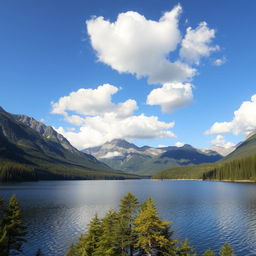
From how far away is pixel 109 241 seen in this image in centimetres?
3819

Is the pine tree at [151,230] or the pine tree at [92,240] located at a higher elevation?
the pine tree at [151,230]

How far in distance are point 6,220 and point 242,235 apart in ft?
183

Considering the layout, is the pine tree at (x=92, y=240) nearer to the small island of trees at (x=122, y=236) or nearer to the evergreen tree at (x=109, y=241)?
the small island of trees at (x=122, y=236)

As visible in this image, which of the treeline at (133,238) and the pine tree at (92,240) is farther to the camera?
the pine tree at (92,240)

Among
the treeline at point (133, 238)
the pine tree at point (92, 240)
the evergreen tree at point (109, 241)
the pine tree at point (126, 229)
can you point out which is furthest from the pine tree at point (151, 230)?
the pine tree at point (92, 240)

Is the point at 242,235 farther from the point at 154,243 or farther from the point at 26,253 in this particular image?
the point at 26,253

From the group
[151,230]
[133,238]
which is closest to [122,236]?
[133,238]

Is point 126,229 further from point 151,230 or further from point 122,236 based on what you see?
point 151,230

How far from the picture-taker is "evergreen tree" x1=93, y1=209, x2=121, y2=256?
36.5 m

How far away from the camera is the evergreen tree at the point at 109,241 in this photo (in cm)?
3647

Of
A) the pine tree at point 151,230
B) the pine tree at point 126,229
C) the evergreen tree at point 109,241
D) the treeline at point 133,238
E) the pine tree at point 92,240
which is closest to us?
the pine tree at point 151,230

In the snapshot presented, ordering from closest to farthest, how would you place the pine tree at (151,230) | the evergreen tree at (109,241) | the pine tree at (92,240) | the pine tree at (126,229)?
the pine tree at (151,230)
the evergreen tree at (109,241)
the pine tree at (92,240)
the pine tree at (126,229)

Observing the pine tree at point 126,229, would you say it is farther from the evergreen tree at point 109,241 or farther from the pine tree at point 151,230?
the pine tree at point 151,230

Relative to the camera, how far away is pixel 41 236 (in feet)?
209
